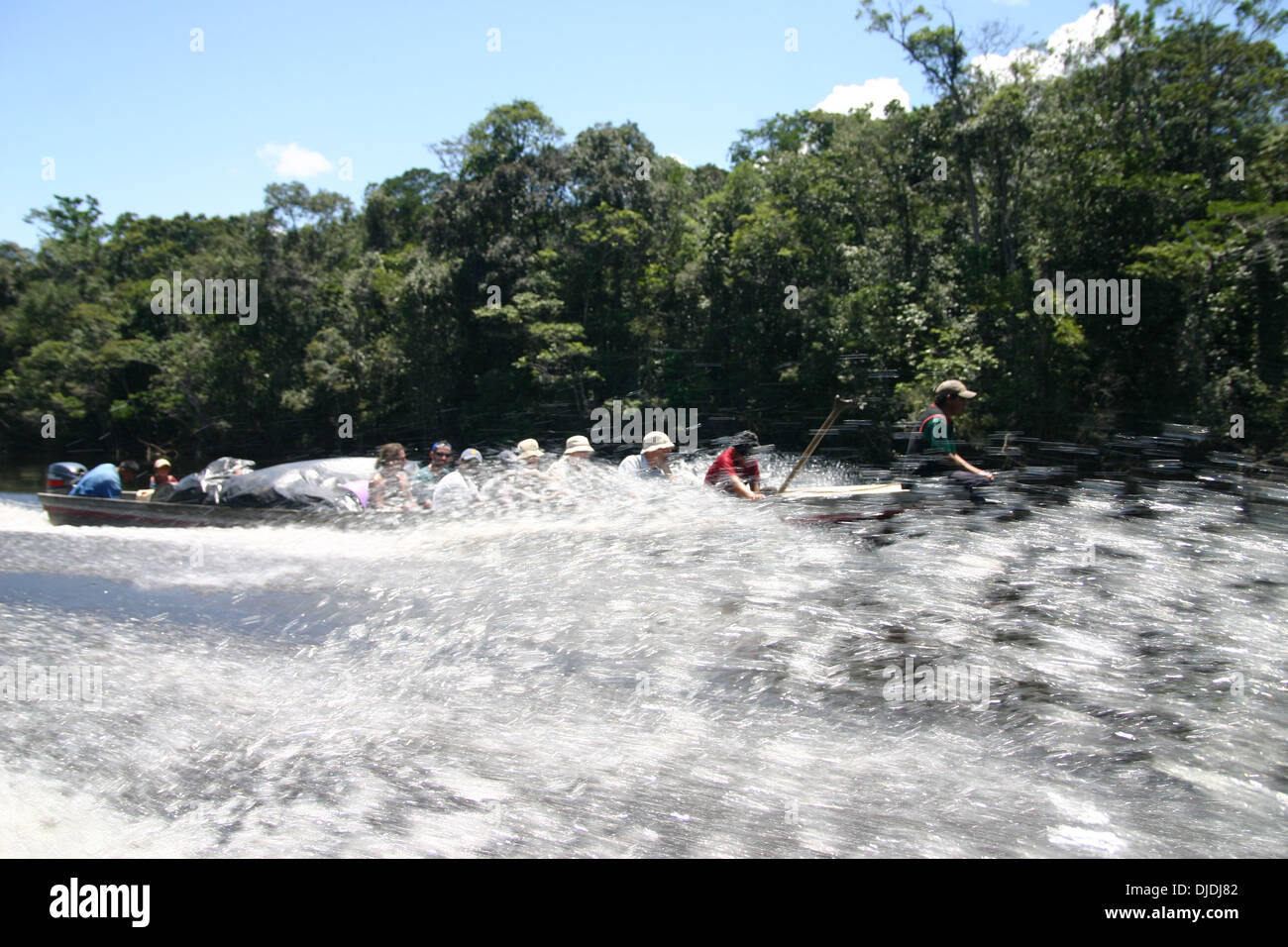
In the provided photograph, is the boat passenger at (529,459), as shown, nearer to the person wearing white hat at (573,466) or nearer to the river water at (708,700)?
the person wearing white hat at (573,466)

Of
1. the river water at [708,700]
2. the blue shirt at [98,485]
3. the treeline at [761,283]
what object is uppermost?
the treeline at [761,283]

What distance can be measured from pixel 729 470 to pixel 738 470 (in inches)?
4.2

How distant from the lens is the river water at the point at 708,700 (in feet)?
10.2

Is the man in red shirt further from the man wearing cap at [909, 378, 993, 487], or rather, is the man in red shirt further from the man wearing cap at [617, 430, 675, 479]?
the man wearing cap at [909, 378, 993, 487]

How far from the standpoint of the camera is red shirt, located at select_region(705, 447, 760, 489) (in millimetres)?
7504

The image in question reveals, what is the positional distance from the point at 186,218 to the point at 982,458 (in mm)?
52927

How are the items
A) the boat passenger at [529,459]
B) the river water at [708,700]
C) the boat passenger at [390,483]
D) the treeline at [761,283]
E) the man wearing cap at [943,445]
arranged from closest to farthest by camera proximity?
the river water at [708,700] → the man wearing cap at [943,445] → the boat passenger at [529,459] → the boat passenger at [390,483] → the treeline at [761,283]

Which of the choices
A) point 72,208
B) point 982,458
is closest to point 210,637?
point 982,458

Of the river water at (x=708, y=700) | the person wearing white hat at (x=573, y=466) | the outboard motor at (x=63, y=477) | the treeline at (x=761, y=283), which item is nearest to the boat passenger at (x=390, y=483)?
the person wearing white hat at (x=573, y=466)

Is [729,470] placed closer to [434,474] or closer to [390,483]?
[390,483]

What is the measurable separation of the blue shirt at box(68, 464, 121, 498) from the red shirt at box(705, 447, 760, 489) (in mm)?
9535

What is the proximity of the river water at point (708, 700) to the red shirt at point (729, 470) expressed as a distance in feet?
2.41

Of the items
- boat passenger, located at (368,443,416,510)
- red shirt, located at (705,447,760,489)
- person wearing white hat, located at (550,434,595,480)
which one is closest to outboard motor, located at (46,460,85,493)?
boat passenger, located at (368,443,416,510)
